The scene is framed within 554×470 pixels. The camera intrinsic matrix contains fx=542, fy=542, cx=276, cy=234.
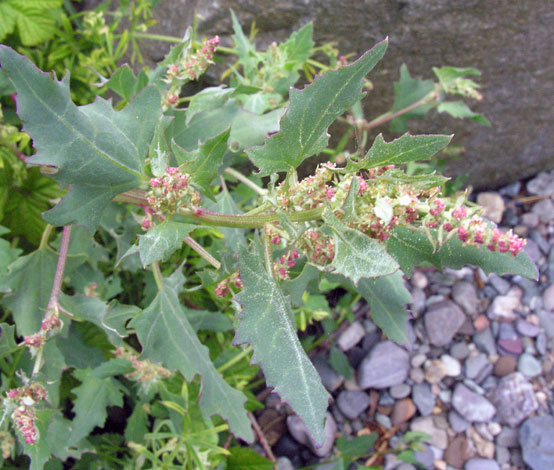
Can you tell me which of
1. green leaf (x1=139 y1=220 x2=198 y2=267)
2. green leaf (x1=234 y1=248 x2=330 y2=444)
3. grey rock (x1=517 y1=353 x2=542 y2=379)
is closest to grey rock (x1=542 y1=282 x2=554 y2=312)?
grey rock (x1=517 y1=353 x2=542 y2=379)

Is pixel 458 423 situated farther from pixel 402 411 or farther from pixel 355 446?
pixel 355 446

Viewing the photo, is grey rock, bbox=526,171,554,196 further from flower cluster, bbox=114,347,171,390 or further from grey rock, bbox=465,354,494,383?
flower cluster, bbox=114,347,171,390

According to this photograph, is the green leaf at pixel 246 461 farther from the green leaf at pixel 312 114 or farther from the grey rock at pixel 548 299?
the grey rock at pixel 548 299

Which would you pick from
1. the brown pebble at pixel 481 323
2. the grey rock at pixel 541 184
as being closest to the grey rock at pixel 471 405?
the brown pebble at pixel 481 323

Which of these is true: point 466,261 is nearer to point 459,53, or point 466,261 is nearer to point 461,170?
point 459,53

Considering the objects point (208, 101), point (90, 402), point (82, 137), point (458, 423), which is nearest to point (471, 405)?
point (458, 423)
